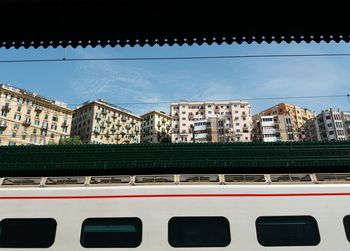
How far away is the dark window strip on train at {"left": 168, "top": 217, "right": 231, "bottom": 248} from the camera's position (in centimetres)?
555

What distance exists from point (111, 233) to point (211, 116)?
120m

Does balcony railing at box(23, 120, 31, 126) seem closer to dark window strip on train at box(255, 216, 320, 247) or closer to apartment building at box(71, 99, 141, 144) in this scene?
apartment building at box(71, 99, 141, 144)

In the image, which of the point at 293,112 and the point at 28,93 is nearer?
the point at 28,93

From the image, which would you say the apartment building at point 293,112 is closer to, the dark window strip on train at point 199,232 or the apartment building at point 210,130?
the apartment building at point 210,130

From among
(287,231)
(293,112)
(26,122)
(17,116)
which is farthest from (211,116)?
(287,231)

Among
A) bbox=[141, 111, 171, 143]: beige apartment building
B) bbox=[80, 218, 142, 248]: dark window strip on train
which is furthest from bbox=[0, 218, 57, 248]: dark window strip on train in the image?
bbox=[141, 111, 171, 143]: beige apartment building

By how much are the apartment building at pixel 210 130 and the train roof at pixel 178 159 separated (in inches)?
3818

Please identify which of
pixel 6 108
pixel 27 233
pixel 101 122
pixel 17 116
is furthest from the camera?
pixel 101 122

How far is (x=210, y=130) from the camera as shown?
105938 millimetres

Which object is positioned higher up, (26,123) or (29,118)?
(29,118)

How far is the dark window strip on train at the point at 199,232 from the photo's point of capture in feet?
18.2

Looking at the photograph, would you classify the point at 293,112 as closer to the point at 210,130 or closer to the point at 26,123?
the point at 210,130

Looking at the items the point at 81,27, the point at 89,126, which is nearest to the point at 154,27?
the point at 81,27

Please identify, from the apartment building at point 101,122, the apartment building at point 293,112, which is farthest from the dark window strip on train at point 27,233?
the apartment building at point 293,112
